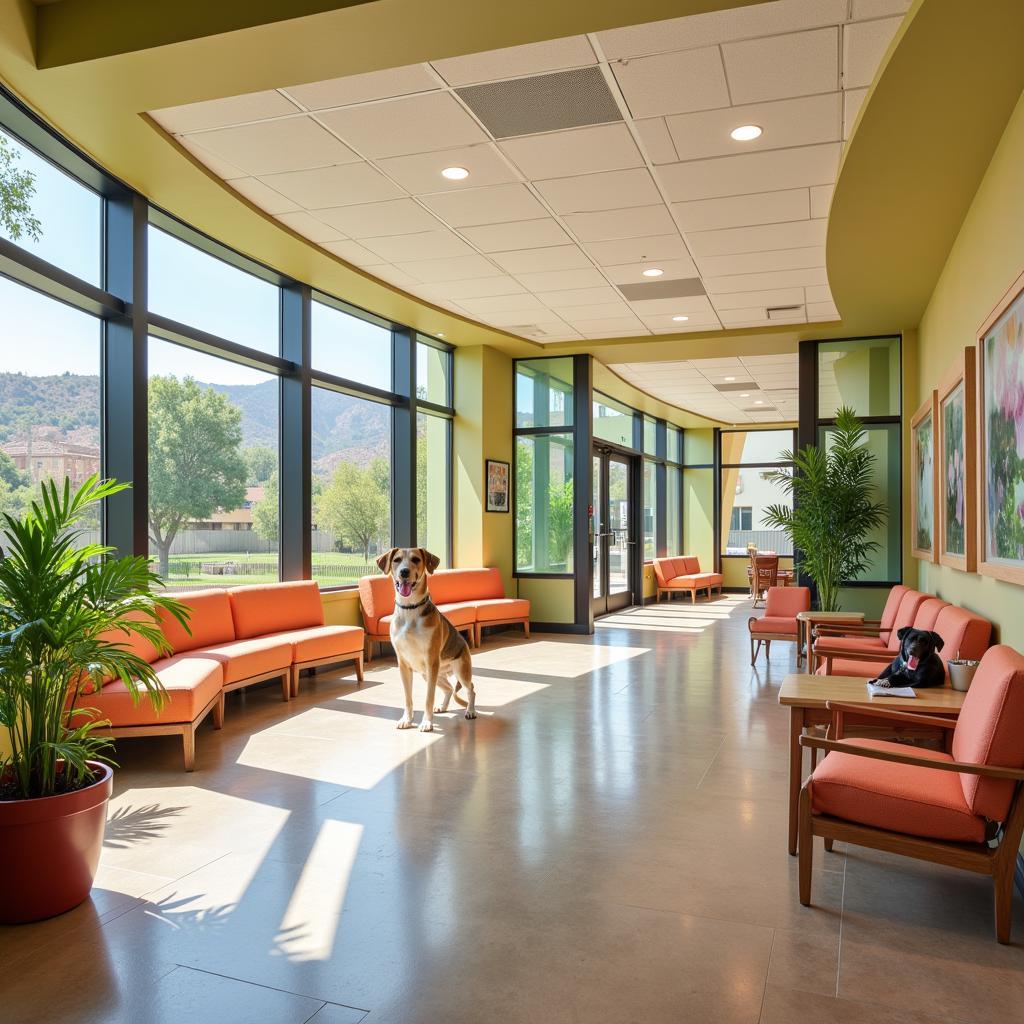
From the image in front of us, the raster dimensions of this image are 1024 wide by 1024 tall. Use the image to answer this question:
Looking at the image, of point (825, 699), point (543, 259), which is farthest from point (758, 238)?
point (825, 699)

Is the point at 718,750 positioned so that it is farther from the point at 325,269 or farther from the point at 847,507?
the point at 325,269

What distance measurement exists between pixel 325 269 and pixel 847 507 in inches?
200

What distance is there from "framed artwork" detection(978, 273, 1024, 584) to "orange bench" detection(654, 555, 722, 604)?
10278 millimetres

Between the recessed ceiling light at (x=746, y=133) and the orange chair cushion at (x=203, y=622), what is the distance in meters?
4.25

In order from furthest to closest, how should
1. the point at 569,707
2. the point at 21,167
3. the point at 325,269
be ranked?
the point at 325,269
the point at 569,707
the point at 21,167

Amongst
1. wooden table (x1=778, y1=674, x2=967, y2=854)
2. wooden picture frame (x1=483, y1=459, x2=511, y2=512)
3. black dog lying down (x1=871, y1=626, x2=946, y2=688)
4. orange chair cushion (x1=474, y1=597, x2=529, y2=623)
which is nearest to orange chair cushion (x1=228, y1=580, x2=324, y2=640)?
orange chair cushion (x1=474, y1=597, x2=529, y2=623)

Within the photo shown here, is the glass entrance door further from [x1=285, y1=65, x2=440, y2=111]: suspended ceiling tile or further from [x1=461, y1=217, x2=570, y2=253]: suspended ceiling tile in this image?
[x1=285, y1=65, x2=440, y2=111]: suspended ceiling tile

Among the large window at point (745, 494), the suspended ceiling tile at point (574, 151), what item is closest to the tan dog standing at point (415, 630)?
the suspended ceiling tile at point (574, 151)

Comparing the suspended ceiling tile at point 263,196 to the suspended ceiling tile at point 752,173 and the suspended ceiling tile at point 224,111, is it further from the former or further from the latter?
the suspended ceiling tile at point 752,173

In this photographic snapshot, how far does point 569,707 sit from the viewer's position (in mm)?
5887

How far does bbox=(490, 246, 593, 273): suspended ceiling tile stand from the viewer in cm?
620

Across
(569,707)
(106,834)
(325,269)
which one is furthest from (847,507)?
(106,834)

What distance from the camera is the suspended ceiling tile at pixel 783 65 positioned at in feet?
11.4

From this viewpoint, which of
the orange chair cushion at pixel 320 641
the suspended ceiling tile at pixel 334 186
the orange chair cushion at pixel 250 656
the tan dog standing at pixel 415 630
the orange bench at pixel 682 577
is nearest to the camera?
the suspended ceiling tile at pixel 334 186
